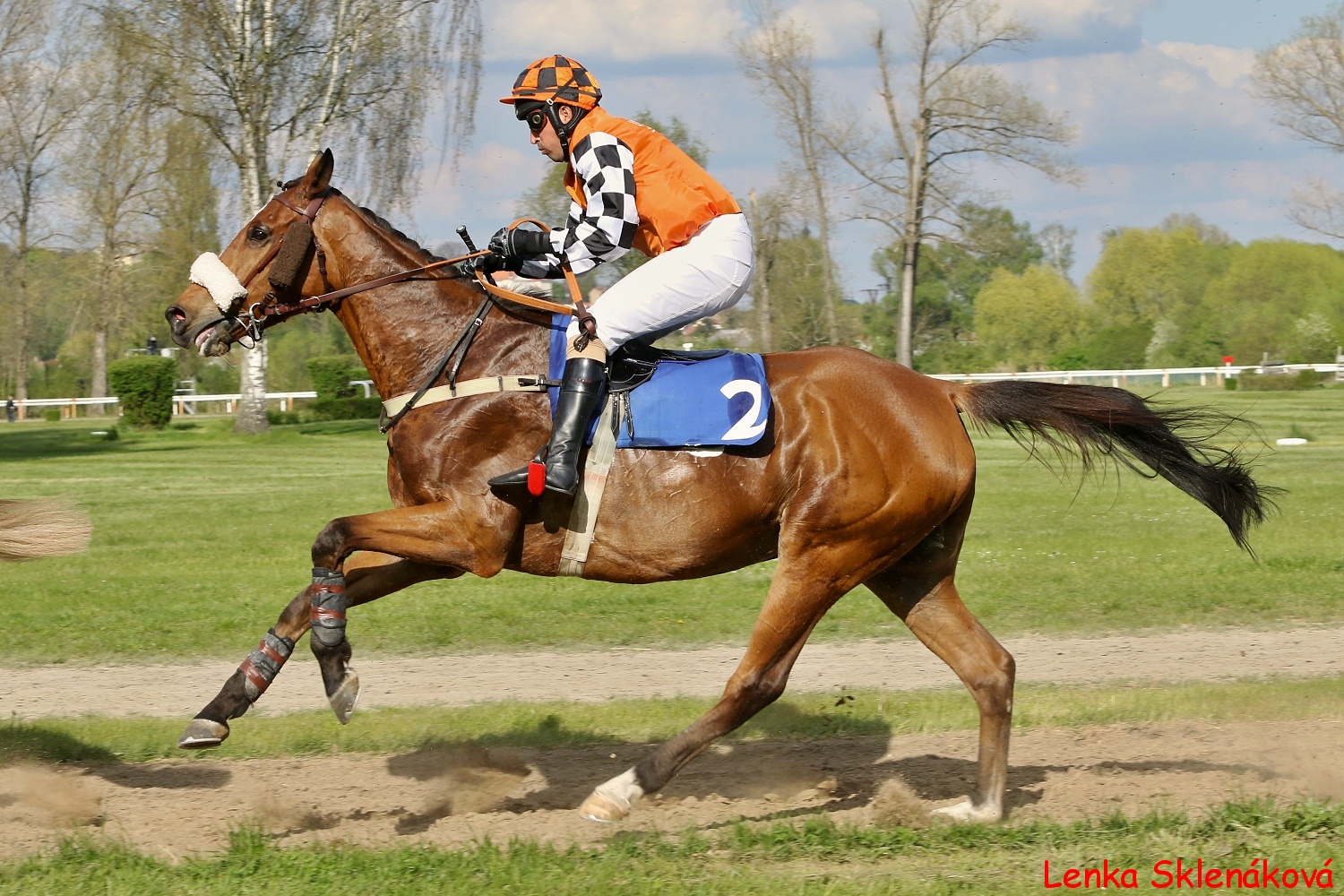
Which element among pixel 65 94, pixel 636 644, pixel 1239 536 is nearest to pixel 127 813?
pixel 636 644

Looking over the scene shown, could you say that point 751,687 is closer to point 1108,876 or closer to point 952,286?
point 1108,876

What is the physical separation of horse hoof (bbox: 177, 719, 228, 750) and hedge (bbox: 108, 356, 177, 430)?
30371 millimetres

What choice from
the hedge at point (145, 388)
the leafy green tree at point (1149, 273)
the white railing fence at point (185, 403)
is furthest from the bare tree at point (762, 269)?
the leafy green tree at point (1149, 273)

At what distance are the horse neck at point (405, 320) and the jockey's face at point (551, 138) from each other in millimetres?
676

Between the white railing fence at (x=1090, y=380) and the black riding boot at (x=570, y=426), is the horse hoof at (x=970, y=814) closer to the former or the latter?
the black riding boot at (x=570, y=426)

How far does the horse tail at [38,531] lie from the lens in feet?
18.2

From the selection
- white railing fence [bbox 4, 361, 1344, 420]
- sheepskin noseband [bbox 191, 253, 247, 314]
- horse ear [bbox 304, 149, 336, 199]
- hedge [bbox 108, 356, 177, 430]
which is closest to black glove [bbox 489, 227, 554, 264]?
horse ear [bbox 304, 149, 336, 199]

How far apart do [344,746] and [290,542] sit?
7.57 m

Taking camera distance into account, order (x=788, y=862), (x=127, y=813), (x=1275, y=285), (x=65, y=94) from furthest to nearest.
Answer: (x=1275, y=285)
(x=65, y=94)
(x=127, y=813)
(x=788, y=862)

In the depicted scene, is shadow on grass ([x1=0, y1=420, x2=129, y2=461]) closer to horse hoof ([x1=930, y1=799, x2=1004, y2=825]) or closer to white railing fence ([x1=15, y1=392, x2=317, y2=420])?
white railing fence ([x1=15, y1=392, x2=317, y2=420])

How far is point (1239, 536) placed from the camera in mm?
6160

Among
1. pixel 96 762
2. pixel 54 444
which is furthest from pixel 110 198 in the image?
pixel 96 762

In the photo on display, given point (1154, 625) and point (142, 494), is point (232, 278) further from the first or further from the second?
point (142, 494)

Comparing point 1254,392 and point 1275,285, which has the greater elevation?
point 1275,285
